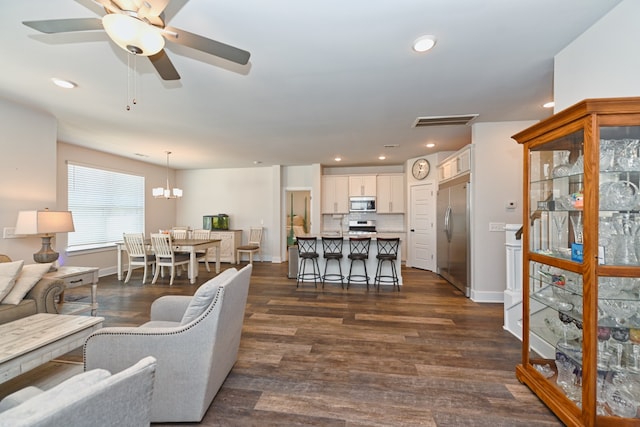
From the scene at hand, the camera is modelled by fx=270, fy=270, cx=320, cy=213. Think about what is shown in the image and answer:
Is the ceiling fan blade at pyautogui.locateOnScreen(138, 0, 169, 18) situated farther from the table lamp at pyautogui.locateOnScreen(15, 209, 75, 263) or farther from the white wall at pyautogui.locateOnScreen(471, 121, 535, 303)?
the white wall at pyautogui.locateOnScreen(471, 121, 535, 303)

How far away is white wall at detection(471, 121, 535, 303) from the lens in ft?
12.8

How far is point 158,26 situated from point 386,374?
2907 mm

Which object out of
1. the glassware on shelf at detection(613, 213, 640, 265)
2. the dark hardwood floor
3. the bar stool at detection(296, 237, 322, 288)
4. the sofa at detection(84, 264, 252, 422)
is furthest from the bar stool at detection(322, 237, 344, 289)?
the glassware on shelf at detection(613, 213, 640, 265)

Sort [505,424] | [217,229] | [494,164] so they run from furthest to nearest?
[217,229] → [494,164] → [505,424]

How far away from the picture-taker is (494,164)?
3.92 m

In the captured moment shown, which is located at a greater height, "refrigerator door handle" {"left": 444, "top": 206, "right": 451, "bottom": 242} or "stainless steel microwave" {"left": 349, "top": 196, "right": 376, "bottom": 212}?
"stainless steel microwave" {"left": 349, "top": 196, "right": 376, "bottom": 212}

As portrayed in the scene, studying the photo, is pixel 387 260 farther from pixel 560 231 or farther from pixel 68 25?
pixel 68 25

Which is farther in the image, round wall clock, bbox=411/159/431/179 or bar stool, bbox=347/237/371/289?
round wall clock, bbox=411/159/431/179

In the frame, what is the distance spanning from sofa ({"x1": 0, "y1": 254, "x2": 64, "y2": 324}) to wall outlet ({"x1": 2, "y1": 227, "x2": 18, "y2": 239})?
1.08 meters

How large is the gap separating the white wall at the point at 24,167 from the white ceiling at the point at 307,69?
247mm

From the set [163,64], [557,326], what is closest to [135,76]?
[163,64]

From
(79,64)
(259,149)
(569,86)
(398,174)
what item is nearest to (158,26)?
(79,64)

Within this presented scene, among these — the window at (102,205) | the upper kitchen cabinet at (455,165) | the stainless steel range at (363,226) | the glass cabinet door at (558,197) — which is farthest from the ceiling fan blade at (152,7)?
the stainless steel range at (363,226)

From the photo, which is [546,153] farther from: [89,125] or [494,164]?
[89,125]
